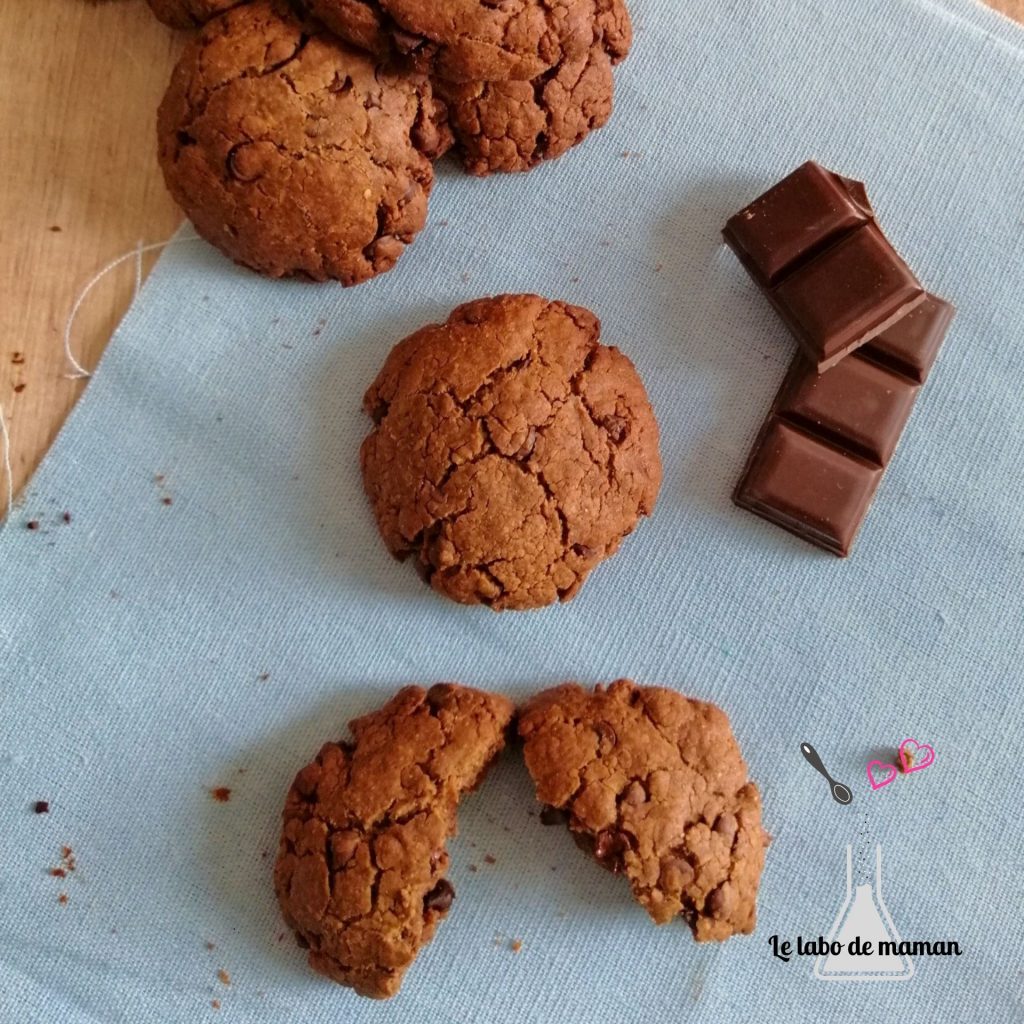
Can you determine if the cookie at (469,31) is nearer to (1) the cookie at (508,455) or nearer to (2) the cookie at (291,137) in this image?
(2) the cookie at (291,137)

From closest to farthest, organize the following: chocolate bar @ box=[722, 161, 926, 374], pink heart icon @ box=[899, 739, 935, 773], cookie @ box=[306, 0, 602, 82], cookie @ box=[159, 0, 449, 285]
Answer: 1. cookie @ box=[306, 0, 602, 82]
2. cookie @ box=[159, 0, 449, 285]
3. chocolate bar @ box=[722, 161, 926, 374]
4. pink heart icon @ box=[899, 739, 935, 773]

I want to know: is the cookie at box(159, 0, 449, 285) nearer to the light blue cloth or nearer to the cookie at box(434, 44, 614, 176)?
the cookie at box(434, 44, 614, 176)

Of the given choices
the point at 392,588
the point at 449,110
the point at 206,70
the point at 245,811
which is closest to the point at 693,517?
the point at 392,588

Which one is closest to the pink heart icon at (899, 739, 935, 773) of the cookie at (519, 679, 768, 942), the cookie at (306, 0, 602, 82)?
the cookie at (519, 679, 768, 942)

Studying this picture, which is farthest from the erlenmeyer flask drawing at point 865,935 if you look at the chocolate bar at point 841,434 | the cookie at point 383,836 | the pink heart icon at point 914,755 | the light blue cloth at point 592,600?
the cookie at point 383,836

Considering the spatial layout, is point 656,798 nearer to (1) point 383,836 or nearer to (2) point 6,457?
(1) point 383,836

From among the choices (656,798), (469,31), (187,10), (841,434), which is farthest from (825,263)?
(187,10)
